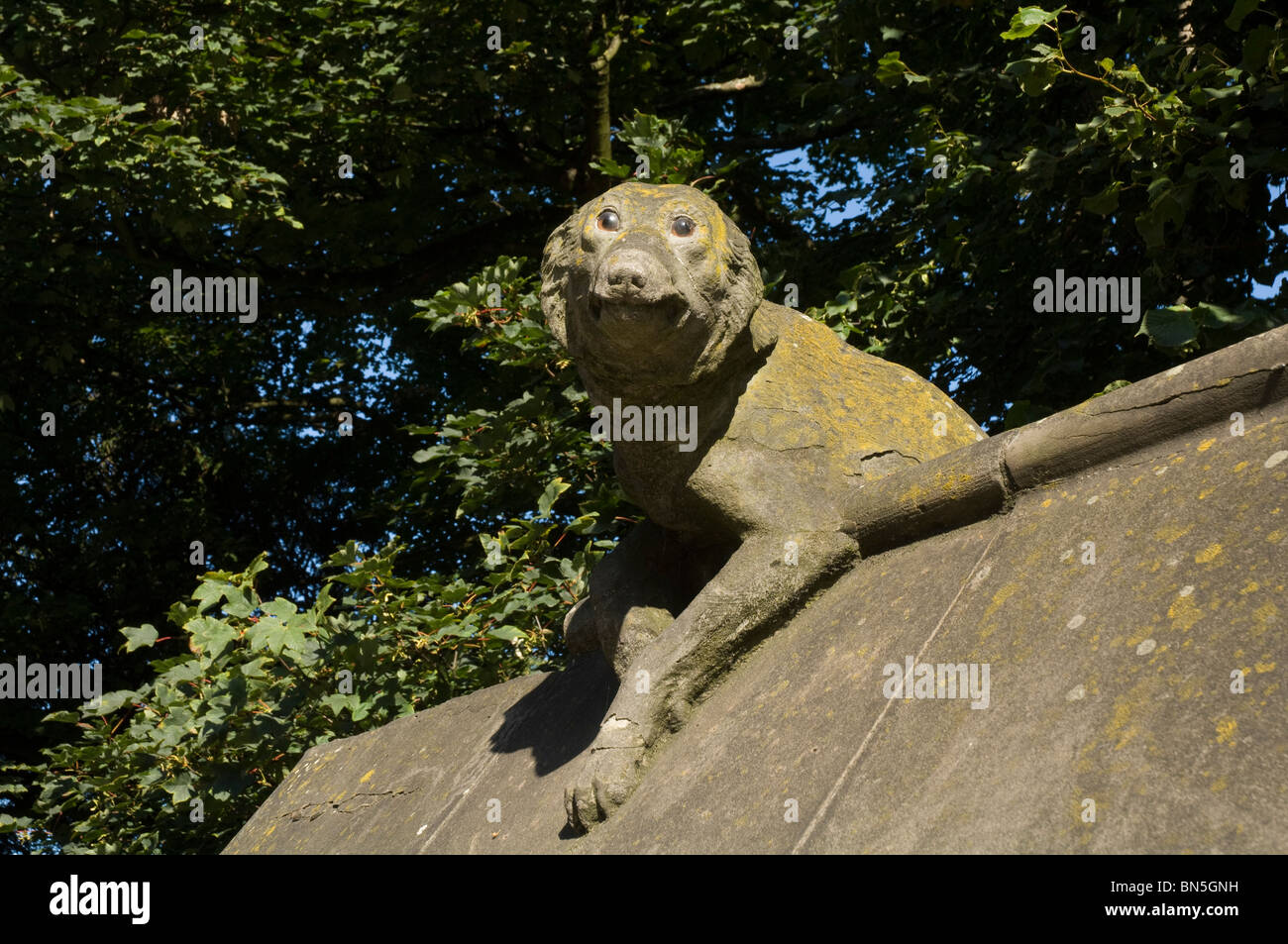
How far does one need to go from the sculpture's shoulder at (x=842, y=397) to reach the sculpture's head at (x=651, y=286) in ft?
0.63

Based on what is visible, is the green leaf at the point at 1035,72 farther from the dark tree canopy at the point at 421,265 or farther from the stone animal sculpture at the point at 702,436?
the stone animal sculpture at the point at 702,436

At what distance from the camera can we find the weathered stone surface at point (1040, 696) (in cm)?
201

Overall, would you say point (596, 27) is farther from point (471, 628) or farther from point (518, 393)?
point (471, 628)

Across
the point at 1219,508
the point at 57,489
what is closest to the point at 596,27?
the point at 57,489

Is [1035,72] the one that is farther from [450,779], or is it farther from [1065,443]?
[450,779]

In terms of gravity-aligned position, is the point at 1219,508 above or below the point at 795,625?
above

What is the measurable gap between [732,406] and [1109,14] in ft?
14.2

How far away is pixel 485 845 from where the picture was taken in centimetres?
375

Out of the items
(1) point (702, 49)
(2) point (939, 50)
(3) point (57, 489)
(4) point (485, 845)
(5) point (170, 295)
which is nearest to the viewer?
(4) point (485, 845)

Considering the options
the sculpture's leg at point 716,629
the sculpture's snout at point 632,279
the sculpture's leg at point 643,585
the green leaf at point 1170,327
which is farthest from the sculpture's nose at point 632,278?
the green leaf at point 1170,327

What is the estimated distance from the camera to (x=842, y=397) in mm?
3832

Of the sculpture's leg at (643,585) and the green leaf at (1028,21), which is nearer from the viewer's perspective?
the sculpture's leg at (643,585)

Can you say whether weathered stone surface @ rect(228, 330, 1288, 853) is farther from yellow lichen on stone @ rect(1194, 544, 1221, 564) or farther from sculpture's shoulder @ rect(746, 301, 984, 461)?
sculpture's shoulder @ rect(746, 301, 984, 461)

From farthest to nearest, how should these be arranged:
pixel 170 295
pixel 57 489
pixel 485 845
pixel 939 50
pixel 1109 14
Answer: pixel 57 489 → pixel 170 295 → pixel 939 50 → pixel 1109 14 → pixel 485 845
